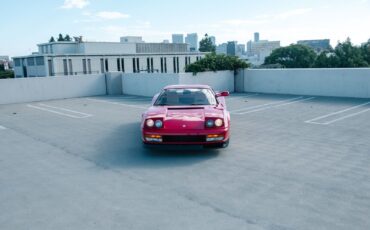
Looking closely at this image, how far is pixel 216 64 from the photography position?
20062 mm

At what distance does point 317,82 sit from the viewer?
58.1 feet

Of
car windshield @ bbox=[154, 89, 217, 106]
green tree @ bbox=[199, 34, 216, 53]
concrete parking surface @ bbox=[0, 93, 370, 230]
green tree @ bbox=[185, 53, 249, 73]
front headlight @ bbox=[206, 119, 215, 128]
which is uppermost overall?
green tree @ bbox=[199, 34, 216, 53]

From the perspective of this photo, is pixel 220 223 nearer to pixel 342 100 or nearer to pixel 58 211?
pixel 58 211

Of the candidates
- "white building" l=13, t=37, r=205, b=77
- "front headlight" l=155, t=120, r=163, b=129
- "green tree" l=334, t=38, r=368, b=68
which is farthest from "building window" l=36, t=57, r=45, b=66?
"front headlight" l=155, t=120, r=163, b=129

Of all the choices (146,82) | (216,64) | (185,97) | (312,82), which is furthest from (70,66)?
(185,97)

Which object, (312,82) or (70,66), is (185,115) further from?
(70,66)

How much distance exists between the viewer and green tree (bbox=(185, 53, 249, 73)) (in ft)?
63.1

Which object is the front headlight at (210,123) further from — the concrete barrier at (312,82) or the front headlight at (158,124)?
the concrete barrier at (312,82)

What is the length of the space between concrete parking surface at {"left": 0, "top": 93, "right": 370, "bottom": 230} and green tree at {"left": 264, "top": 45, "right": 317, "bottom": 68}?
44.5 metres

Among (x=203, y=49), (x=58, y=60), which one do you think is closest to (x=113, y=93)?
(x=58, y=60)

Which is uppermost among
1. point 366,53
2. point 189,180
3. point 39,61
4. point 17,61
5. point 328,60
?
point 17,61

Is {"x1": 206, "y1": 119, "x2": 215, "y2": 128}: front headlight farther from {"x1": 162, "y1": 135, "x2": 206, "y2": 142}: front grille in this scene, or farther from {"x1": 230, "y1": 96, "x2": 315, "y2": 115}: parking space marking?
{"x1": 230, "y1": 96, "x2": 315, "y2": 115}: parking space marking

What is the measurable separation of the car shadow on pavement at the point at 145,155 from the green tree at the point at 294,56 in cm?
4786

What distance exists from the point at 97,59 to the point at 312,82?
3705 cm
